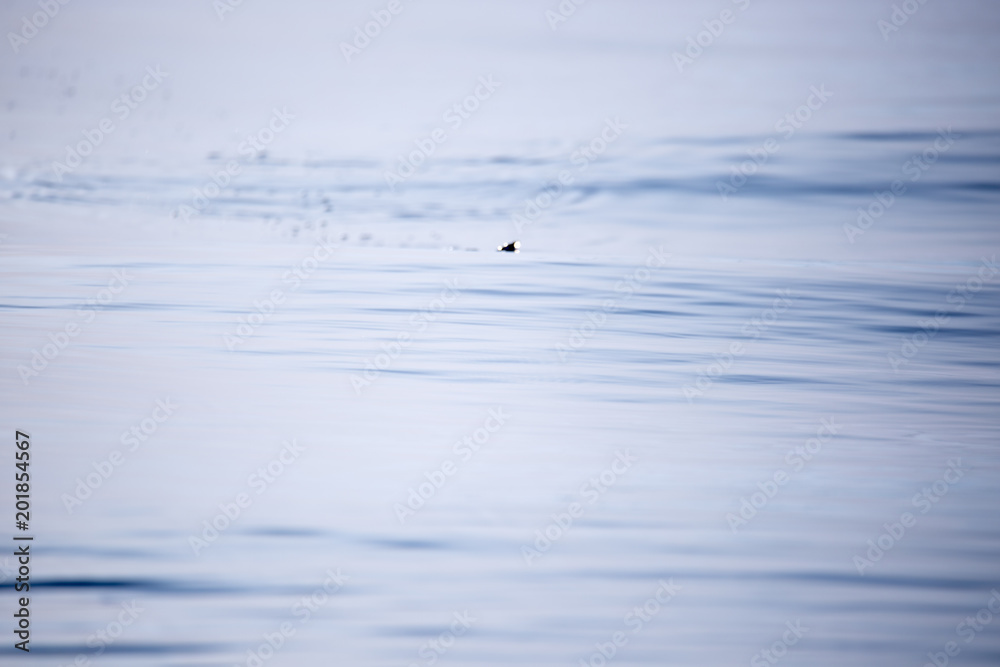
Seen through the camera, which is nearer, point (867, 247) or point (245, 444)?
point (245, 444)

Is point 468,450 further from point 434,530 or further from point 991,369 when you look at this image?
point 991,369

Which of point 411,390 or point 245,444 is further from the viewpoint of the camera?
point 411,390

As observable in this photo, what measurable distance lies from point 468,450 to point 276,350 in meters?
2.26

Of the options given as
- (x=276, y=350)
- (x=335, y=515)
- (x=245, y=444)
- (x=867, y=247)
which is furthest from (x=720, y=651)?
(x=867, y=247)

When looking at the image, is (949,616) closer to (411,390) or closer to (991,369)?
(411,390)

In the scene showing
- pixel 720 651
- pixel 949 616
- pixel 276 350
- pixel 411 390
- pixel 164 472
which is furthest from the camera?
pixel 276 350

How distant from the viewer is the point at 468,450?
16.6 ft

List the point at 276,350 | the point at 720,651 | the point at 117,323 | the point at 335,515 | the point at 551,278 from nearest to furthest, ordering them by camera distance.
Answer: the point at 720,651
the point at 335,515
the point at 276,350
the point at 117,323
the point at 551,278

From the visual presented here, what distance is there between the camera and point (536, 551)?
12.9 ft

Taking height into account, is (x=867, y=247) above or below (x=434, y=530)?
above

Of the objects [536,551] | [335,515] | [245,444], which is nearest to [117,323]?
[245,444]

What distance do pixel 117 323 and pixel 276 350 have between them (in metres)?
1.23

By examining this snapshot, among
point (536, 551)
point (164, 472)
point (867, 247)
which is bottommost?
point (536, 551)

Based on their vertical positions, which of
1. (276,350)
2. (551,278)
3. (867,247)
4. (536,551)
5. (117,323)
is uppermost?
(867,247)
